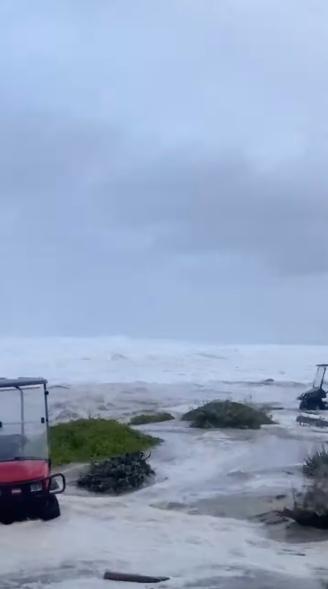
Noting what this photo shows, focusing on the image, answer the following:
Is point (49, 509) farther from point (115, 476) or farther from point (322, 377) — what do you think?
point (322, 377)

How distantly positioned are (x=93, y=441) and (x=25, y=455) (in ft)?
36.4

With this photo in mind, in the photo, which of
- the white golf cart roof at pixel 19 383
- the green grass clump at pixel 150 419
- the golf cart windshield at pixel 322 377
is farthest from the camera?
the golf cart windshield at pixel 322 377

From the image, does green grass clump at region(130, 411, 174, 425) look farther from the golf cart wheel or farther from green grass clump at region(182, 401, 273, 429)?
the golf cart wheel

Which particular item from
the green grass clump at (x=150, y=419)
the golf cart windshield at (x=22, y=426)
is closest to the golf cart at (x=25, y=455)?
the golf cart windshield at (x=22, y=426)

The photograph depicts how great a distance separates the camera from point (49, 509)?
1445cm

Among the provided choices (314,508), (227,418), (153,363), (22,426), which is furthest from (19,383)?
(153,363)

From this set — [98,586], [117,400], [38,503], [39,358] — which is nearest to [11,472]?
[38,503]

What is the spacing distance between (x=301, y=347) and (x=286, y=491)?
10882 cm

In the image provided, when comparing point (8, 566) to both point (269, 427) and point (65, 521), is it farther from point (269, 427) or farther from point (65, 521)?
point (269, 427)

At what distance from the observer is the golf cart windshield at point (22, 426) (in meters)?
14.7

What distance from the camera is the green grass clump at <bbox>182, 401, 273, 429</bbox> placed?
31.1 metres

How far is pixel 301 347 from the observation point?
12688 centimetres

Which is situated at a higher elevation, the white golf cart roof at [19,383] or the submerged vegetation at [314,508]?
the white golf cart roof at [19,383]

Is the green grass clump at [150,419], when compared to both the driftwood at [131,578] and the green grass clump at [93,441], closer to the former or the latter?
the green grass clump at [93,441]
